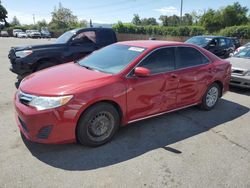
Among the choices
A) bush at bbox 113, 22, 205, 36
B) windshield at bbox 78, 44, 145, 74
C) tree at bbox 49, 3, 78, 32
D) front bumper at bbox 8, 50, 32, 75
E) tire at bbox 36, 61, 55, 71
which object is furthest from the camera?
tree at bbox 49, 3, 78, 32

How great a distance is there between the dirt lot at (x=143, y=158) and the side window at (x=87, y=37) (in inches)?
157

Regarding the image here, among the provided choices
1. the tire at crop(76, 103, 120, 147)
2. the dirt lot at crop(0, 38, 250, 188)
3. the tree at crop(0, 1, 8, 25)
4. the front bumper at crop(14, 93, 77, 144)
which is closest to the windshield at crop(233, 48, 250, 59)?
the dirt lot at crop(0, 38, 250, 188)

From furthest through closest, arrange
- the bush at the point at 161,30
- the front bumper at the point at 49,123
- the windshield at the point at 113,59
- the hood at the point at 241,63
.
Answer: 1. the bush at the point at 161,30
2. the hood at the point at 241,63
3. the windshield at the point at 113,59
4. the front bumper at the point at 49,123

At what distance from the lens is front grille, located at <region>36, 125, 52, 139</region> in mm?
3373

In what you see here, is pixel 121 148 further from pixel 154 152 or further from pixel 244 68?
pixel 244 68

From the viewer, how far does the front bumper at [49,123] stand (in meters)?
3.33

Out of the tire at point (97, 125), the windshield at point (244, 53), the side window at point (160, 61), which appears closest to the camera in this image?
the tire at point (97, 125)

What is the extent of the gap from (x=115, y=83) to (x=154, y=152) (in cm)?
120

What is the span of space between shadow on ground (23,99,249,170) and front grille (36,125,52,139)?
333 millimetres

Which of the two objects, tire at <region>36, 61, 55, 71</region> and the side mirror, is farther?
tire at <region>36, 61, 55, 71</region>

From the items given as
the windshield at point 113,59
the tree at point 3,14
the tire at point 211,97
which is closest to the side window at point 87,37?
the windshield at point 113,59

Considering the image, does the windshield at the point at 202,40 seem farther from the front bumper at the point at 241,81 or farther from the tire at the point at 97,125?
the tire at the point at 97,125

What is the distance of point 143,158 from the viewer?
3604mm

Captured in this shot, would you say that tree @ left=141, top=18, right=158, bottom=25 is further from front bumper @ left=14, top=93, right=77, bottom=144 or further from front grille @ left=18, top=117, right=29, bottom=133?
front bumper @ left=14, top=93, right=77, bottom=144
